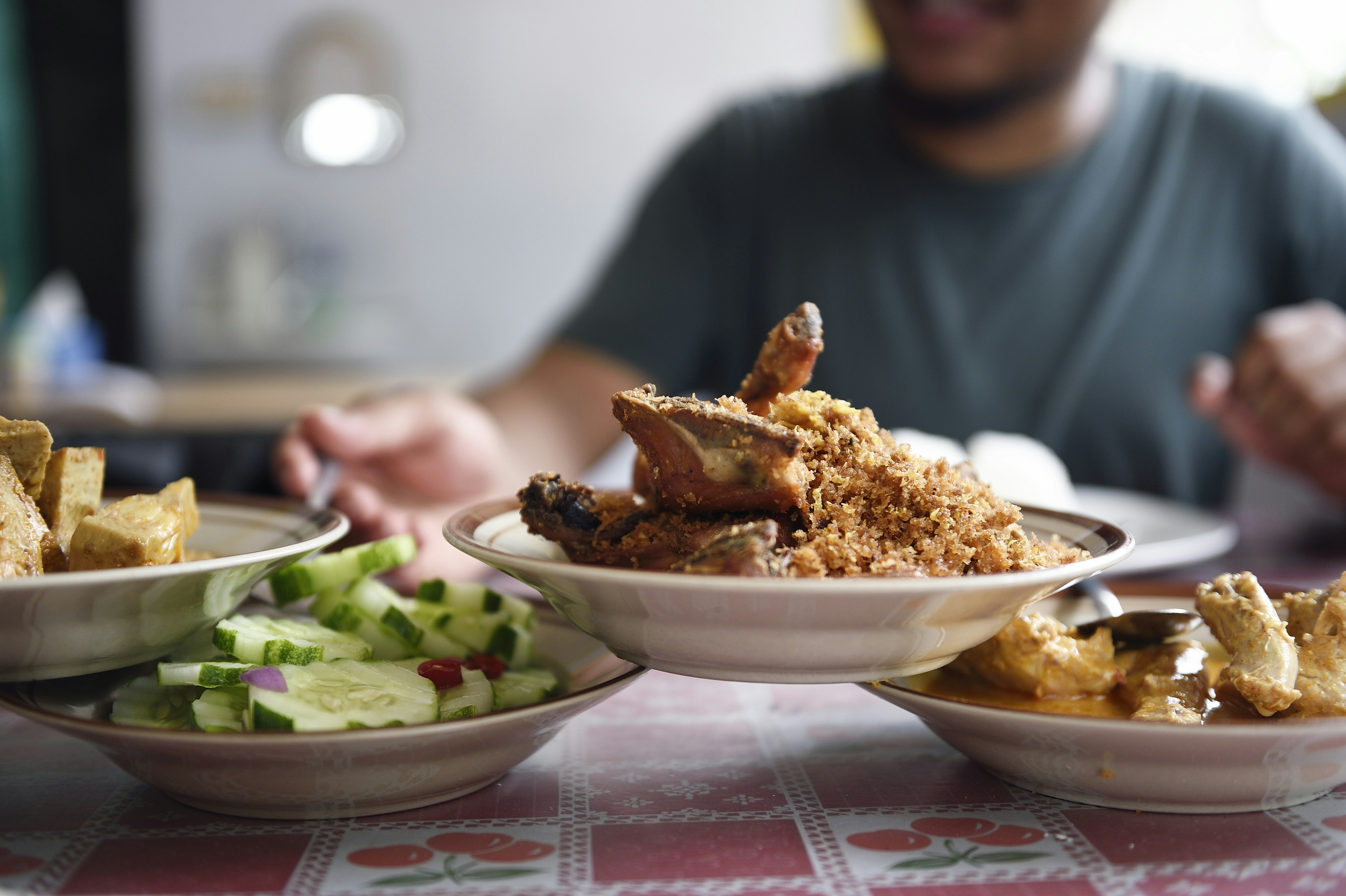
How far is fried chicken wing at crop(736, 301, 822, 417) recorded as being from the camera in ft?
2.21

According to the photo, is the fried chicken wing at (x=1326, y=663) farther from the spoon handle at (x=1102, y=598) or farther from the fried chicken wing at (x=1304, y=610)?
the spoon handle at (x=1102, y=598)

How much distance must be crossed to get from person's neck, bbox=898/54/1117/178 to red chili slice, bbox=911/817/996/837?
1.77 meters

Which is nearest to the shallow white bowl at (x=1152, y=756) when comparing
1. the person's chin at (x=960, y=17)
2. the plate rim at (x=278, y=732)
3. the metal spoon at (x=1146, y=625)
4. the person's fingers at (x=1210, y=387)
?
the metal spoon at (x=1146, y=625)

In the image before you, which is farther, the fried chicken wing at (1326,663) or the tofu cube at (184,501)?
the tofu cube at (184,501)

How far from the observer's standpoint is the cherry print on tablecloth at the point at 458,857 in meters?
0.51

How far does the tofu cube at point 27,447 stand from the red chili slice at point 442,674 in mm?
277

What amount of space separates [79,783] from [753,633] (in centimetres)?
46

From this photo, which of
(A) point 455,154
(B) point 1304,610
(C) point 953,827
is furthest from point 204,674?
(A) point 455,154

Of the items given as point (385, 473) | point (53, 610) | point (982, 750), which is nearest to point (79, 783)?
point (53, 610)

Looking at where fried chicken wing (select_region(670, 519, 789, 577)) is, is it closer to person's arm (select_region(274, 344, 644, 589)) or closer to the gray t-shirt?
person's arm (select_region(274, 344, 644, 589))

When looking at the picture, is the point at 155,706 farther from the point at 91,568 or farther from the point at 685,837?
the point at 685,837

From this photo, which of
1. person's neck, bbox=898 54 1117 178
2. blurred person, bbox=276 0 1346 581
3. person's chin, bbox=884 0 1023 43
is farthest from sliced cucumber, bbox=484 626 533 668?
person's neck, bbox=898 54 1117 178

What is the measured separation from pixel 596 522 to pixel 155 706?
11.8 inches

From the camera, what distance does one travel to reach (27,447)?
0.63 metres
